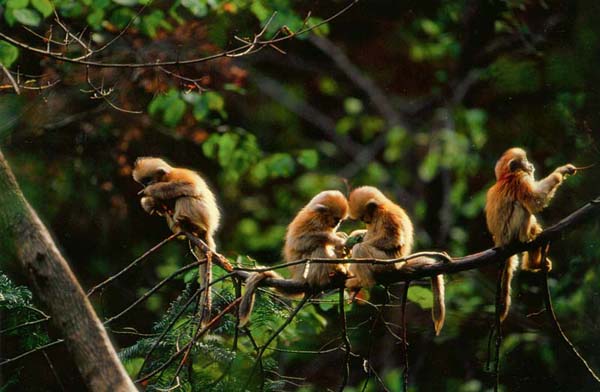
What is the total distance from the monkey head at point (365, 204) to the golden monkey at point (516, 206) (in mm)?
584

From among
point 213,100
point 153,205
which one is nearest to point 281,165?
point 213,100

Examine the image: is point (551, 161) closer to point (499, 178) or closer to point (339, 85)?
point (499, 178)

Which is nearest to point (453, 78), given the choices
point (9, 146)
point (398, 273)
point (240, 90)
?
point (240, 90)

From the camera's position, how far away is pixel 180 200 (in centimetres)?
562

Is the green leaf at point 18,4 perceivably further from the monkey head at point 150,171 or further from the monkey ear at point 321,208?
the monkey ear at point 321,208

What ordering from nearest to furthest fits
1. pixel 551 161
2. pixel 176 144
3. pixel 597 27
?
pixel 597 27 < pixel 551 161 < pixel 176 144

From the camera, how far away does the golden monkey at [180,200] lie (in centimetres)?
552

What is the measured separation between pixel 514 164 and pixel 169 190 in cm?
218

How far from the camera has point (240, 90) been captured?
9195 mm

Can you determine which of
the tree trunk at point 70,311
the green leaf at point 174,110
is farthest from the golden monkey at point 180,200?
the green leaf at point 174,110

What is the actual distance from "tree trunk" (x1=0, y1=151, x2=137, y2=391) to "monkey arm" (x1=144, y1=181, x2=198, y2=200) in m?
2.20

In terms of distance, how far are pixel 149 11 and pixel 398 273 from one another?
6.17 meters

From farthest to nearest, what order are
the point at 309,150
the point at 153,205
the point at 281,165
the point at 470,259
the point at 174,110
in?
the point at 309,150, the point at 281,165, the point at 174,110, the point at 153,205, the point at 470,259

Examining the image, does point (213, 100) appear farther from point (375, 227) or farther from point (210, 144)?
point (375, 227)
